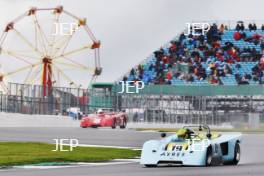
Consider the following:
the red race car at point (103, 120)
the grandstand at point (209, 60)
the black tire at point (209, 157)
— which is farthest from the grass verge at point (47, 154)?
the grandstand at point (209, 60)

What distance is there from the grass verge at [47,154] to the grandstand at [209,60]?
36867 millimetres

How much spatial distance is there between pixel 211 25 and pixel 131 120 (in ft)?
53.0

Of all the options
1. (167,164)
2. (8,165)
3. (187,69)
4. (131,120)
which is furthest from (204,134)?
(187,69)

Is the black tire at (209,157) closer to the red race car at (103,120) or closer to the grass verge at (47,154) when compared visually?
the grass verge at (47,154)

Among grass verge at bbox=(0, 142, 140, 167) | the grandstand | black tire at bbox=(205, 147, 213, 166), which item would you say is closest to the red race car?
the grandstand

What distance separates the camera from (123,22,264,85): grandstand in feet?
204

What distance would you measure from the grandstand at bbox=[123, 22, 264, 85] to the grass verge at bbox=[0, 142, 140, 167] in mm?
36867

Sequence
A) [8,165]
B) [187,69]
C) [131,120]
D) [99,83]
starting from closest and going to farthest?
[8,165]
[131,120]
[187,69]
[99,83]

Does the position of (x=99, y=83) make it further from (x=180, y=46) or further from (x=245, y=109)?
(x=245, y=109)

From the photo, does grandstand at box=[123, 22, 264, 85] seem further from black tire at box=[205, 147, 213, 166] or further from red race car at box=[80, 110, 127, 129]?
black tire at box=[205, 147, 213, 166]

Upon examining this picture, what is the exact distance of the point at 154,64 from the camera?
6612 centimetres

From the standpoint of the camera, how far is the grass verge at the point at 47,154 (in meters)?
20.3

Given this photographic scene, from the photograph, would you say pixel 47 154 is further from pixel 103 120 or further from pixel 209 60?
pixel 209 60

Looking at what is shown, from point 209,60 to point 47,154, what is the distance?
138ft
